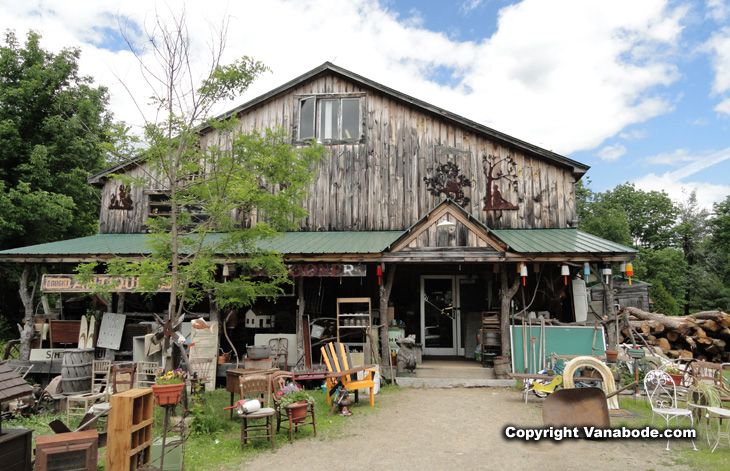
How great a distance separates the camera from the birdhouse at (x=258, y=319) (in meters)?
11.6

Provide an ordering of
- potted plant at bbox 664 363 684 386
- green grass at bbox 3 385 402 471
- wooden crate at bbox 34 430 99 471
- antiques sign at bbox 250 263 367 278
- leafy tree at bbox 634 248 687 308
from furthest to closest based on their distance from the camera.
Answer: leafy tree at bbox 634 248 687 308
antiques sign at bbox 250 263 367 278
potted plant at bbox 664 363 684 386
green grass at bbox 3 385 402 471
wooden crate at bbox 34 430 99 471

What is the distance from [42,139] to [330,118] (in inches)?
527

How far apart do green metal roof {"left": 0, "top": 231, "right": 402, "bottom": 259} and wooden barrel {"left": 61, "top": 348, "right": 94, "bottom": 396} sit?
224 cm

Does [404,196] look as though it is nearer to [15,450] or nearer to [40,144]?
[15,450]

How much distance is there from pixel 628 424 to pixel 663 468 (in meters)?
1.79

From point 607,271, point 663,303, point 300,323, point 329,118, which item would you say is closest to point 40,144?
point 329,118

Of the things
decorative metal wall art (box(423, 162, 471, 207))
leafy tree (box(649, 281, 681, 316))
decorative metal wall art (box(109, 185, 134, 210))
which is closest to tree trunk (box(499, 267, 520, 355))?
decorative metal wall art (box(423, 162, 471, 207))

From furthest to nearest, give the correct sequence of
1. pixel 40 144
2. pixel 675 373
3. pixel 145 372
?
pixel 40 144 < pixel 145 372 < pixel 675 373

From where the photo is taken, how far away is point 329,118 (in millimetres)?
13148

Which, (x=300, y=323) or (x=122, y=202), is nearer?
(x=300, y=323)

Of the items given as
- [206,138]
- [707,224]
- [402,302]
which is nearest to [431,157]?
[402,302]

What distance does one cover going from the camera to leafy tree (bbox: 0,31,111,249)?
1675 cm

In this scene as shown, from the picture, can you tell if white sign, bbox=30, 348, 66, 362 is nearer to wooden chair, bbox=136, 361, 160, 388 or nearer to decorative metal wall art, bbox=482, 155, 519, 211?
wooden chair, bbox=136, 361, 160, 388

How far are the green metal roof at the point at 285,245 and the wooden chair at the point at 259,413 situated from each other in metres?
3.13
